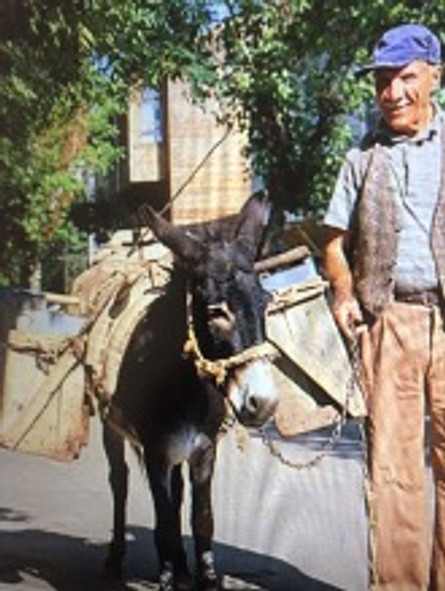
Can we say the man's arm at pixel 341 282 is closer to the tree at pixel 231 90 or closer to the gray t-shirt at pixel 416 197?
the gray t-shirt at pixel 416 197

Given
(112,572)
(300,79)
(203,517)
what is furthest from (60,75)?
(300,79)

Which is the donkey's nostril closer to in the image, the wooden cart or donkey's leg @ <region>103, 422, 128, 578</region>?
the wooden cart

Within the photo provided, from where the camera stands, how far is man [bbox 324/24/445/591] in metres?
4.43

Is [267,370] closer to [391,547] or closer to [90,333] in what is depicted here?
[391,547]

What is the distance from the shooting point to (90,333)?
580 centimetres

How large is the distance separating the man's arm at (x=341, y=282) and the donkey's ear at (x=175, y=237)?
516 millimetres

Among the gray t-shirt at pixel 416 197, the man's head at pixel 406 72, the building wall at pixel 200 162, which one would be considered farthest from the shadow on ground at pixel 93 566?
the building wall at pixel 200 162

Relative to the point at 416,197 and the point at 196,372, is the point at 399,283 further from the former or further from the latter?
the point at 196,372

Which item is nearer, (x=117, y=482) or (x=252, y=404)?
(x=252, y=404)

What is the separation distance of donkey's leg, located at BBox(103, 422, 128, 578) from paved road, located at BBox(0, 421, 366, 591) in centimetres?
14

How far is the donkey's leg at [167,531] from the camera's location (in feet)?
17.2

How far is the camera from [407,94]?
4387 mm

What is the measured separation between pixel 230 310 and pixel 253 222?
50cm

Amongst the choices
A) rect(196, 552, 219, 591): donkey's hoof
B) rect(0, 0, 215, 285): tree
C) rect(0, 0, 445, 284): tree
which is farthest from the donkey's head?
rect(0, 0, 445, 284): tree
